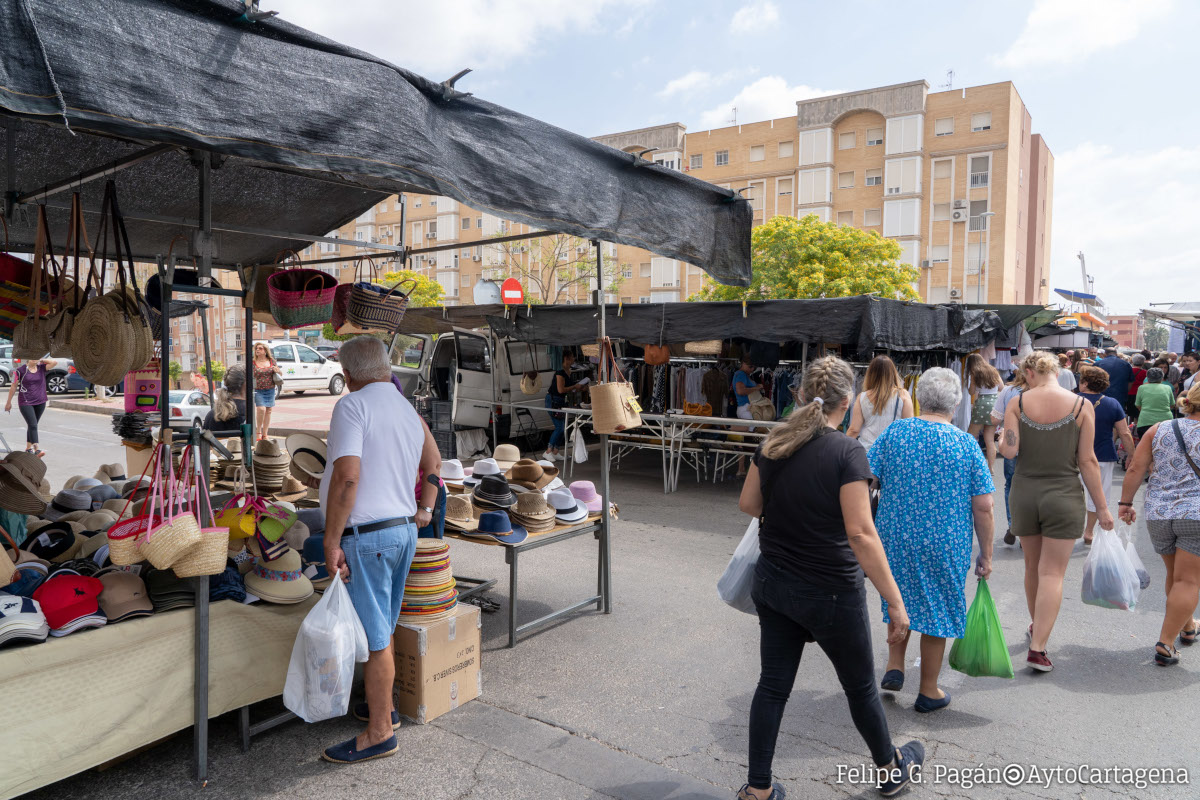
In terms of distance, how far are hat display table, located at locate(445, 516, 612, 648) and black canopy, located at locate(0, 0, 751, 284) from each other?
1.82 m

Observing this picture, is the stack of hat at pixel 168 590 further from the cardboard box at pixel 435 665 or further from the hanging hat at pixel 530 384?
the hanging hat at pixel 530 384

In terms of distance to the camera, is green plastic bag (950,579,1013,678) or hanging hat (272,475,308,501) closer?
green plastic bag (950,579,1013,678)

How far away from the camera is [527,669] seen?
13.9 feet

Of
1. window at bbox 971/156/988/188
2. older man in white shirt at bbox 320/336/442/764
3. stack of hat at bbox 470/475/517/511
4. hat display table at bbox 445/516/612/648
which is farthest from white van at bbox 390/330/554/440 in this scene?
window at bbox 971/156/988/188

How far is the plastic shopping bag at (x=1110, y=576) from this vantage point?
4328 mm

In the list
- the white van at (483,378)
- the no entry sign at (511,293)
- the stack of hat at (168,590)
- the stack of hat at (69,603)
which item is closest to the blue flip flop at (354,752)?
the stack of hat at (168,590)

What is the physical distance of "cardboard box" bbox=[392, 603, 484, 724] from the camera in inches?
140

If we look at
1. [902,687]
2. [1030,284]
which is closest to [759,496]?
[902,687]

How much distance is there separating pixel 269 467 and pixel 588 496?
214 centimetres

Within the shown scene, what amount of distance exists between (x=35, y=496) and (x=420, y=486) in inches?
83.1

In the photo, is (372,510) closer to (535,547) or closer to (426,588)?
(426,588)

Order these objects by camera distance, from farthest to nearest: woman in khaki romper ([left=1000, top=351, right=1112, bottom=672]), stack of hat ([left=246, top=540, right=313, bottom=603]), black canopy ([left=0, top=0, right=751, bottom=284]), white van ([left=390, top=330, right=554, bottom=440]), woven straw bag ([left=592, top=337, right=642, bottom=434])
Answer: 1. white van ([left=390, top=330, right=554, bottom=440])
2. woven straw bag ([left=592, top=337, right=642, bottom=434])
3. woman in khaki romper ([left=1000, top=351, right=1112, bottom=672])
4. stack of hat ([left=246, top=540, right=313, bottom=603])
5. black canopy ([left=0, top=0, right=751, bottom=284])

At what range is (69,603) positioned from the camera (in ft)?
9.45

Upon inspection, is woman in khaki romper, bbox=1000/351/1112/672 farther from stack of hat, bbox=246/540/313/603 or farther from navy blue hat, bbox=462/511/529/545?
stack of hat, bbox=246/540/313/603
